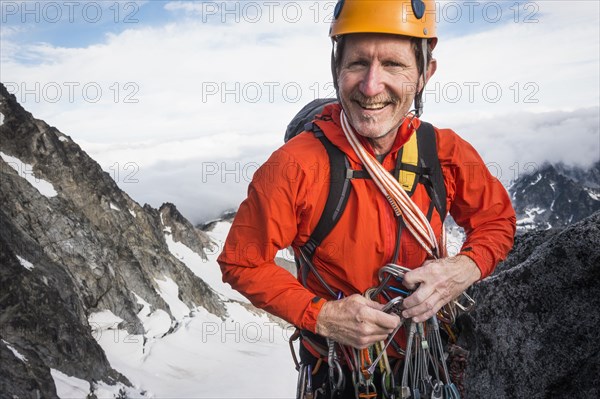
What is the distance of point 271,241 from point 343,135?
39.7 inches

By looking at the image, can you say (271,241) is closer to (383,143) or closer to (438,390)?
(383,143)

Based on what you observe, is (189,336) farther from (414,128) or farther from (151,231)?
(414,128)

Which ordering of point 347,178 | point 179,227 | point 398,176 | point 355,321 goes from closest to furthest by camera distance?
point 355,321, point 347,178, point 398,176, point 179,227

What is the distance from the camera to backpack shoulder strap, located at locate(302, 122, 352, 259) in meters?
3.94

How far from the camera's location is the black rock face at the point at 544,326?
15.8ft

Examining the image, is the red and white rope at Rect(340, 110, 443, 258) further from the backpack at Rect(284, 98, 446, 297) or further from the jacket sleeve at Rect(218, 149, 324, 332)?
the jacket sleeve at Rect(218, 149, 324, 332)

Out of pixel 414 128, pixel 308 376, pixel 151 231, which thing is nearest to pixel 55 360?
pixel 308 376

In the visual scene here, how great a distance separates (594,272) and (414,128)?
222 cm

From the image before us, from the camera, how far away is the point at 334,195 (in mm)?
3934

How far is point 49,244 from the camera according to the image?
33.8 meters

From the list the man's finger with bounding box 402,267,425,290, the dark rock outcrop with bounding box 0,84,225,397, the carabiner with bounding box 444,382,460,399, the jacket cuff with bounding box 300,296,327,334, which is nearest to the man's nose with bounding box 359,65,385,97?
the man's finger with bounding box 402,267,425,290

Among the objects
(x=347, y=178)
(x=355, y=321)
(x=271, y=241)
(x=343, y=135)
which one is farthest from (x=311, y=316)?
(x=343, y=135)

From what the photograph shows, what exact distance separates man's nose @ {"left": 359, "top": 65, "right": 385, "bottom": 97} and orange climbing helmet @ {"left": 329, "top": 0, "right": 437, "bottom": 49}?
28 centimetres

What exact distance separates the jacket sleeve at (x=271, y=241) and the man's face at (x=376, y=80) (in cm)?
63
